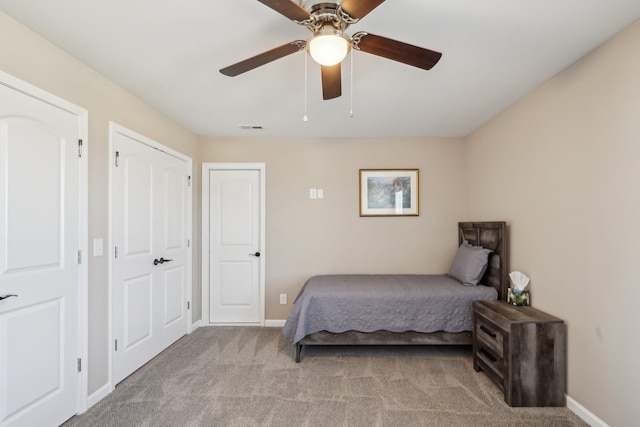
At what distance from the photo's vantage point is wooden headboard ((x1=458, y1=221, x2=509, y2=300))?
2.76 m

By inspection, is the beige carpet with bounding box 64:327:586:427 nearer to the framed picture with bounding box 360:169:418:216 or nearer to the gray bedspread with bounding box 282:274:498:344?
the gray bedspread with bounding box 282:274:498:344

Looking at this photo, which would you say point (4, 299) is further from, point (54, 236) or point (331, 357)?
point (331, 357)

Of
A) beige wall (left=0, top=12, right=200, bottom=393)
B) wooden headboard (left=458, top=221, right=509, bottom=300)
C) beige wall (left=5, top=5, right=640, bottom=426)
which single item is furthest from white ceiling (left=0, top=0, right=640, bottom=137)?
wooden headboard (left=458, top=221, right=509, bottom=300)

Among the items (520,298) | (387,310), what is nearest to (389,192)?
(387,310)

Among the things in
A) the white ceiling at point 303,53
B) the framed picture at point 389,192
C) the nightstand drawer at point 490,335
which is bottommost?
the nightstand drawer at point 490,335

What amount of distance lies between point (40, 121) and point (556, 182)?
3.52 m

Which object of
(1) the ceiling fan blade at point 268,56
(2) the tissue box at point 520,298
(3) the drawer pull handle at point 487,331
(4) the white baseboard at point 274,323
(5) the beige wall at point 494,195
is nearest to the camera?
(1) the ceiling fan blade at point 268,56

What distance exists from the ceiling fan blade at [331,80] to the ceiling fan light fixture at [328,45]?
18 cm

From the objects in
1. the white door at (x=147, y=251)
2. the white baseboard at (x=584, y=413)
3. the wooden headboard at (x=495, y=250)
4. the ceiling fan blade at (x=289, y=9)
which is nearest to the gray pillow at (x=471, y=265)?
the wooden headboard at (x=495, y=250)

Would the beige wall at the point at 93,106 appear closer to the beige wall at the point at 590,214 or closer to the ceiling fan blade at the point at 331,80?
the ceiling fan blade at the point at 331,80

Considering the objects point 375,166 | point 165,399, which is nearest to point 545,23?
point 375,166

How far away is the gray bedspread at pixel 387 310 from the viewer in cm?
276

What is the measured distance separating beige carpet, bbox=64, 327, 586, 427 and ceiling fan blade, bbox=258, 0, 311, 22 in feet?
7.69

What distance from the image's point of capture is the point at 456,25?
5.34 ft
